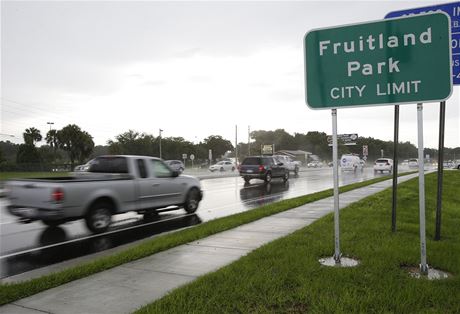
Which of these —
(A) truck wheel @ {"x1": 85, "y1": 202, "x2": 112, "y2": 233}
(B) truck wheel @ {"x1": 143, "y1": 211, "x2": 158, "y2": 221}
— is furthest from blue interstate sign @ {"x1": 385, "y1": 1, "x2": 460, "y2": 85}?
(B) truck wheel @ {"x1": 143, "y1": 211, "x2": 158, "y2": 221}

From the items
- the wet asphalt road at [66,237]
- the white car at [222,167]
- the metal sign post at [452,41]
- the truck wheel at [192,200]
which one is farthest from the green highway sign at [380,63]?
the white car at [222,167]

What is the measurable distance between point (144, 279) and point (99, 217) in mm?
4203

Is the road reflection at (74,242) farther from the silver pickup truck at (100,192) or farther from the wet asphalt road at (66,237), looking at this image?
the silver pickup truck at (100,192)

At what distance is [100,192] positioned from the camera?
29.1 feet

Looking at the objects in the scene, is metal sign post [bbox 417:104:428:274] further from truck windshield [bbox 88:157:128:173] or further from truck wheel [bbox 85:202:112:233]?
truck windshield [bbox 88:157:128:173]

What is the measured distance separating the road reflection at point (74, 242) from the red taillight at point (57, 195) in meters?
0.88

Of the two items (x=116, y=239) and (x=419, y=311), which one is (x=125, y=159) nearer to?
(x=116, y=239)

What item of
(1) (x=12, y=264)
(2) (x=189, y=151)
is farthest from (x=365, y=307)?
(2) (x=189, y=151)

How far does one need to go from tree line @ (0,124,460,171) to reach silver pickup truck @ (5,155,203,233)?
52.5m

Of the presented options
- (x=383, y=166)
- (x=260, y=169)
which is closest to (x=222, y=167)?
(x=383, y=166)

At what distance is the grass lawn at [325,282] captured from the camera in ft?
13.1

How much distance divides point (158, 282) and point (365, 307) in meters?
2.48

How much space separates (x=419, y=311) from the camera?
3826 millimetres

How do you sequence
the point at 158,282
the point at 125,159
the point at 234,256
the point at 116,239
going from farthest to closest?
the point at 125,159
the point at 116,239
the point at 234,256
the point at 158,282
